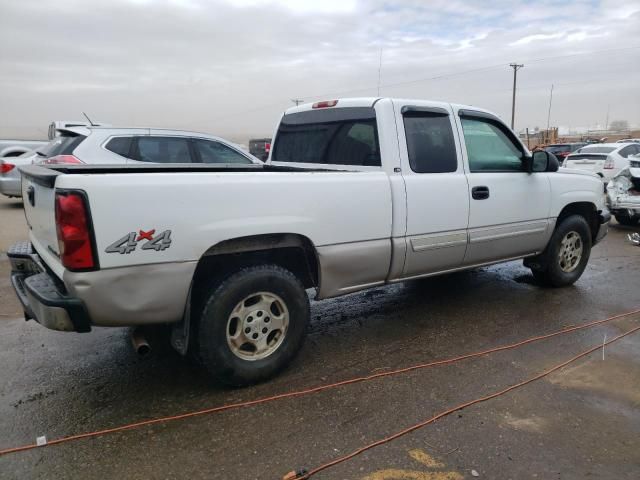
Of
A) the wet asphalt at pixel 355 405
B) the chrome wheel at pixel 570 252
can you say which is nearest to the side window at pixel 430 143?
the wet asphalt at pixel 355 405

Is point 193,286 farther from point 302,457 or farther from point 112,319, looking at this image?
point 302,457

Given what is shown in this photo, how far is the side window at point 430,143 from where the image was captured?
404 cm

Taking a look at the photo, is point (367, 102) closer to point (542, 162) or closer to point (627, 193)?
point (542, 162)

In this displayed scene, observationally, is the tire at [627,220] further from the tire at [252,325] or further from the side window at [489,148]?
the tire at [252,325]

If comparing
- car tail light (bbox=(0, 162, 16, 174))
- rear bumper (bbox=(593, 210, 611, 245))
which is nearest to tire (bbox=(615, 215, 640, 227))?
rear bumper (bbox=(593, 210, 611, 245))

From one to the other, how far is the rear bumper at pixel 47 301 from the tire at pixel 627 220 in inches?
383

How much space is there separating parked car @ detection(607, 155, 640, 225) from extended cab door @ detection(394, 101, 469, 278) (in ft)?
21.5

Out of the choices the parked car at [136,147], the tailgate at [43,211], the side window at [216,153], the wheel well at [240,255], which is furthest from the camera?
the side window at [216,153]

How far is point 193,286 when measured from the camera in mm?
3252

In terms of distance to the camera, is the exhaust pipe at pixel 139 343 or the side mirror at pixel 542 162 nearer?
the exhaust pipe at pixel 139 343

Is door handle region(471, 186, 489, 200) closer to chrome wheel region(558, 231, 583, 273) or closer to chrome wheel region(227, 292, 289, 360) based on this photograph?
chrome wheel region(558, 231, 583, 273)

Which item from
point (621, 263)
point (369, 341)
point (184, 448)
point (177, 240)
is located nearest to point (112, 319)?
point (177, 240)

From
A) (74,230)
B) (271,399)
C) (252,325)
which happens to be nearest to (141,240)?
(74,230)

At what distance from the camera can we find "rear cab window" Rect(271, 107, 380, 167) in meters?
4.03
